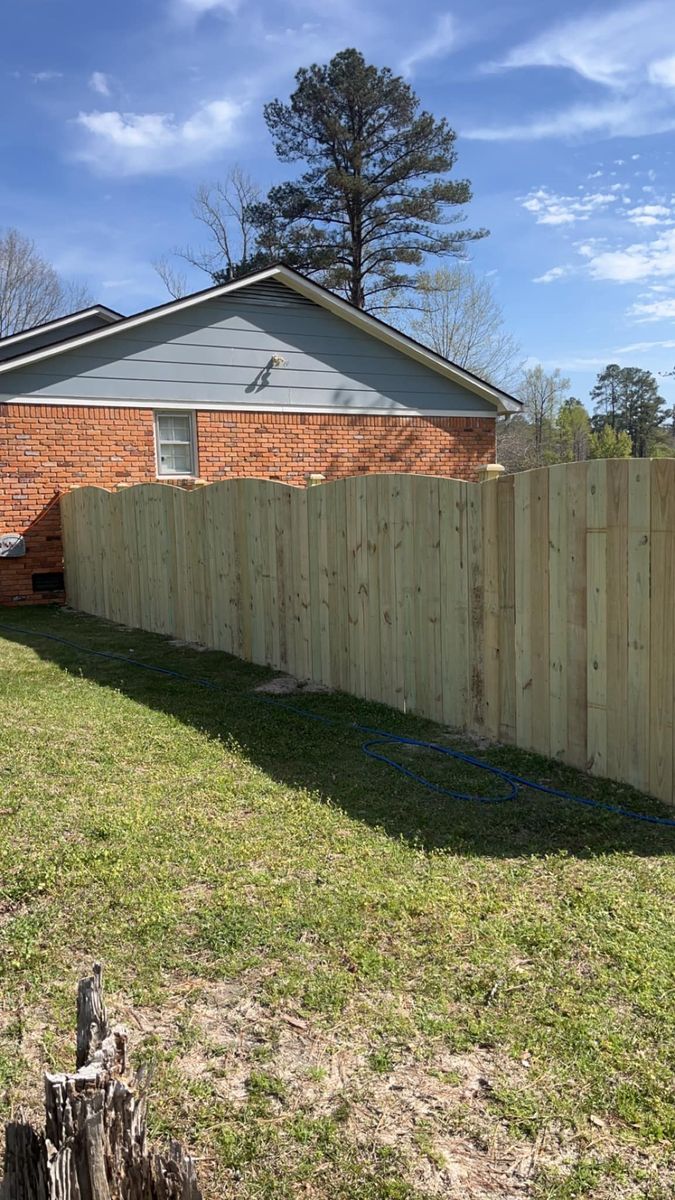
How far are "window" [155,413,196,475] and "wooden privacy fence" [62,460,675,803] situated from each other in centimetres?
508

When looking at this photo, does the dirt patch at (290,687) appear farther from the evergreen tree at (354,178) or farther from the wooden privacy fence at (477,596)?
the evergreen tree at (354,178)

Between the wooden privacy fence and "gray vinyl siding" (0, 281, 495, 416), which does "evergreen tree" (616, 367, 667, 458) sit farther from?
the wooden privacy fence

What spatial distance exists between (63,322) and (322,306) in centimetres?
469

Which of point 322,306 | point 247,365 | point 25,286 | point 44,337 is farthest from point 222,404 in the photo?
point 25,286

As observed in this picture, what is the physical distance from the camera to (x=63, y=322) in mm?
15469

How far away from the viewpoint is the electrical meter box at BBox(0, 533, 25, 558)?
1252 cm

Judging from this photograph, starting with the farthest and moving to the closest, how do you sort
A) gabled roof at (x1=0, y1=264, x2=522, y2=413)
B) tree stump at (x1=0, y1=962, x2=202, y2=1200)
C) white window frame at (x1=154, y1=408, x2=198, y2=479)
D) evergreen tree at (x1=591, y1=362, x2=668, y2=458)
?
evergreen tree at (x1=591, y1=362, x2=668, y2=458)
white window frame at (x1=154, y1=408, x2=198, y2=479)
gabled roof at (x1=0, y1=264, x2=522, y2=413)
tree stump at (x1=0, y1=962, x2=202, y2=1200)

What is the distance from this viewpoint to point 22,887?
3.50 metres

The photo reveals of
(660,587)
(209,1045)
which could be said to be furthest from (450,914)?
(660,587)

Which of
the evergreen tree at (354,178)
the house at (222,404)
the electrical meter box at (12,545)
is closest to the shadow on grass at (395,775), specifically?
the electrical meter box at (12,545)

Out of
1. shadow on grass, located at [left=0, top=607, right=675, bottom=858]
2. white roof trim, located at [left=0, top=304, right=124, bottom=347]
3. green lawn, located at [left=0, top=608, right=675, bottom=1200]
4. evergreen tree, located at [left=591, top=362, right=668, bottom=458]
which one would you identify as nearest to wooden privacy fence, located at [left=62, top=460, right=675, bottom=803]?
shadow on grass, located at [left=0, top=607, right=675, bottom=858]

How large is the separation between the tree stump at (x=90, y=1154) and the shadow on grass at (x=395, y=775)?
2.47 meters

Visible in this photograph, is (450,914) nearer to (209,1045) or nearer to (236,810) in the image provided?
(209,1045)

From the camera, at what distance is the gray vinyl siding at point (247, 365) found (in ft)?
42.2
